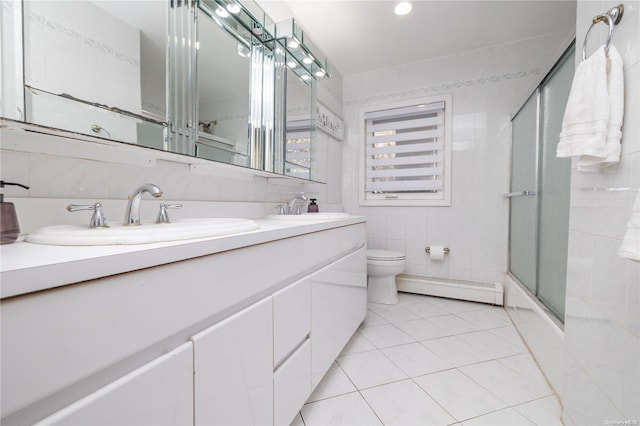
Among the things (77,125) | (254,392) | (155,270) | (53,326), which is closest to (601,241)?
(254,392)

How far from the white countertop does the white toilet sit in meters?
1.86

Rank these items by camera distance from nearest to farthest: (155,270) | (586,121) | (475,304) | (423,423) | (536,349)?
(155,270) < (586,121) < (423,423) < (536,349) < (475,304)

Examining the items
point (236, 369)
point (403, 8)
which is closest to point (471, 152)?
point (403, 8)

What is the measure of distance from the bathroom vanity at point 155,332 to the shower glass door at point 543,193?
1346mm

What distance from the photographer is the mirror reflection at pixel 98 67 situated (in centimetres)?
71

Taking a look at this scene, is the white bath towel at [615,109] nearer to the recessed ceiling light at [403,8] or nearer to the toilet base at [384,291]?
the recessed ceiling light at [403,8]

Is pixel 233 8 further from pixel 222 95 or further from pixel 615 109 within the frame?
pixel 615 109

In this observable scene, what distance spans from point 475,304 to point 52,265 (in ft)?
9.18

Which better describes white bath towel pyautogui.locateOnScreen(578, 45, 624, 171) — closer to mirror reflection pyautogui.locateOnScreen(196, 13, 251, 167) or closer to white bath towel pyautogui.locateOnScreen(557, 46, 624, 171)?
Answer: white bath towel pyautogui.locateOnScreen(557, 46, 624, 171)

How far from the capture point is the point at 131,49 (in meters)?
0.92

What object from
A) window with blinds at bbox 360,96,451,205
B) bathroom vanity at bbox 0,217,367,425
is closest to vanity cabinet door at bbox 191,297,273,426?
bathroom vanity at bbox 0,217,367,425

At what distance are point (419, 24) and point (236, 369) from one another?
8.34 ft

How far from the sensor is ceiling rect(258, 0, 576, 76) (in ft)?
6.25

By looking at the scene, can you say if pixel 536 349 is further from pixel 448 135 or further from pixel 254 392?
pixel 448 135
